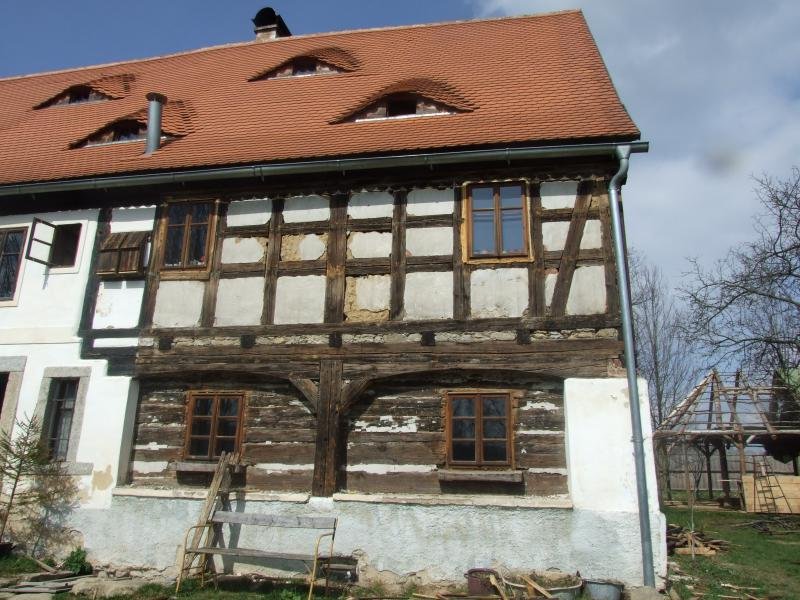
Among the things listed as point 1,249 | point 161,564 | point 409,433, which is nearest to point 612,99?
point 409,433

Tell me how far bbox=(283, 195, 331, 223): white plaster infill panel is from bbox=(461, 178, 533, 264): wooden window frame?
1.97 meters

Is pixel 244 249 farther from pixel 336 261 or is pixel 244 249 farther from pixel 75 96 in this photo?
pixel 75 96

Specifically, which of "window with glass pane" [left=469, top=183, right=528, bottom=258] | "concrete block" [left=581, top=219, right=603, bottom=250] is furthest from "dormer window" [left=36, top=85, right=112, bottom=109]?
"concrete block" [left=581, top=219, right=603, bottom=250]

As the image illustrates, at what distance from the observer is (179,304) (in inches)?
Result: 368

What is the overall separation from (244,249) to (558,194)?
14.6 feet

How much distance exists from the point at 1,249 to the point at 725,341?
15.7m

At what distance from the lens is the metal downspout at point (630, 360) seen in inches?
287

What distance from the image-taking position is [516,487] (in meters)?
8.00

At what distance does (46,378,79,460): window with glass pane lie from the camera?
934 cm

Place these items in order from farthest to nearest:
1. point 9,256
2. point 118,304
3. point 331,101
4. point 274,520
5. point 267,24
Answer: point 267,24 → point 331,101 → point 9,256 → point 118,304 → point 274,520

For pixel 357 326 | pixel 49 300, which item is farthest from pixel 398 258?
pixel 49 300

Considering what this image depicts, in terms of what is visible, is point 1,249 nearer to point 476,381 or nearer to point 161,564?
point 161,564

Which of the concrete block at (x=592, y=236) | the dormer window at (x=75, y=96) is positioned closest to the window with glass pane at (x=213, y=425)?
the concrete block at (x=592, y=236)

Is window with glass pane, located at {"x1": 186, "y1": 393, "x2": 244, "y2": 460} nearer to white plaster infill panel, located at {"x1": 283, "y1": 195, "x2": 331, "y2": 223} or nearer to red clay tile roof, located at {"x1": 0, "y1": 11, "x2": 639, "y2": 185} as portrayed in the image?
white plaster infill panel, located at {"x1": 283, "y1": 195, "x2": 331, "y2": 223}
